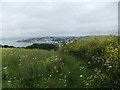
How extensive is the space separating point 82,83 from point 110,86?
3.26ft

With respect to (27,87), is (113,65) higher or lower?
higher

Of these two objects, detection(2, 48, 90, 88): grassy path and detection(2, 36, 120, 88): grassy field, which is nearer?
detection(2, 36, 120, 88): grassy field

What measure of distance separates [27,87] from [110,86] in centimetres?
251

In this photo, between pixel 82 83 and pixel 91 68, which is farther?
pixel 91 68

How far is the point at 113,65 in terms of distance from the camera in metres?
4.86

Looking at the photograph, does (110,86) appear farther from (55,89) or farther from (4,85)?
(4,85)

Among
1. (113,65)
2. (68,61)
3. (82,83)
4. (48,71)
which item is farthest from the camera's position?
(68,61)

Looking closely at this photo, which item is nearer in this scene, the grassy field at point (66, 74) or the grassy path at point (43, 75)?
the grassy field at point (66, 74)

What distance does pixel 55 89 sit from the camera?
16.1ft

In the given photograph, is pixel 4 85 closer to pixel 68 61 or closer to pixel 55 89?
pixel 55 89

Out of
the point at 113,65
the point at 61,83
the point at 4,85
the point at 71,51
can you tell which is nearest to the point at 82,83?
the point at 61,83

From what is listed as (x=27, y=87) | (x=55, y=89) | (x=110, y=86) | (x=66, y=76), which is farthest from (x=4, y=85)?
(x=110, y=86)

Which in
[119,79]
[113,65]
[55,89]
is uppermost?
[113,65]

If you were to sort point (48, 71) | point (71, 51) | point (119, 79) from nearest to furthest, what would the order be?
1. point (119, 79)
2. point (48, 71)
3. point (71, 51)
